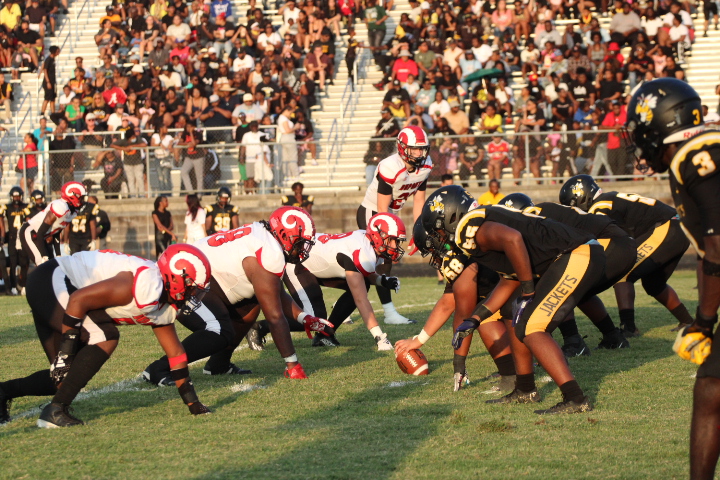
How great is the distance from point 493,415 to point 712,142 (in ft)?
8.76

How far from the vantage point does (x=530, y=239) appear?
244 inches

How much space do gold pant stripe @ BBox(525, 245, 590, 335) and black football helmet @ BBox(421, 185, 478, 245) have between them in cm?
85

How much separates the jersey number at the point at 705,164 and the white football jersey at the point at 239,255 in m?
4.01

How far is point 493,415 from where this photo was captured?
602cm

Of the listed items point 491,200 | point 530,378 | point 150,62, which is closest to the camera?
point 530,378

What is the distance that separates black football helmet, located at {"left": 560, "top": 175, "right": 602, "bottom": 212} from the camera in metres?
8.80

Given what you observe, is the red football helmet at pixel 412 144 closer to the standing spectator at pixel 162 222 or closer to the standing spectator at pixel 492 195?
the standing spectator at pixel 492 195

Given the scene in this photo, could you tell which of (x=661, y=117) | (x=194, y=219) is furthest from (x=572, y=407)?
(x=194, y=219)

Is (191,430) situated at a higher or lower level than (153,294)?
lower

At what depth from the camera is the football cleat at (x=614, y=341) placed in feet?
28.8

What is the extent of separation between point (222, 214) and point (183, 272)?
450 inches

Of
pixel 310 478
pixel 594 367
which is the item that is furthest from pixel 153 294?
pixel 594 367

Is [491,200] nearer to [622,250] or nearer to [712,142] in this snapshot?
[622,250]

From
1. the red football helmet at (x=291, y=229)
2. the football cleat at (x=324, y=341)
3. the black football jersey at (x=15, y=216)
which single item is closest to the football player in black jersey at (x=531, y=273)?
the red football helmet at (x=291, y=229)
